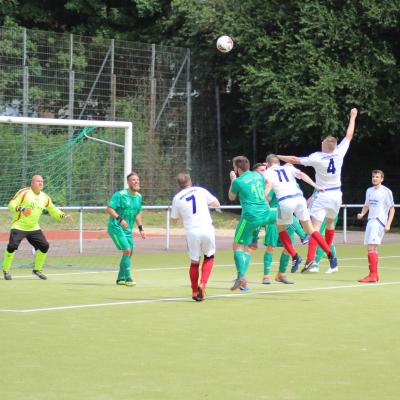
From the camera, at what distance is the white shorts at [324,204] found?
18047 millimetres

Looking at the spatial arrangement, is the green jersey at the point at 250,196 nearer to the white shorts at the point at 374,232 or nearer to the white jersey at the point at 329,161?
the white shorts at the point at 374,232

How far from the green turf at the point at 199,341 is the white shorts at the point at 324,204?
1.77m

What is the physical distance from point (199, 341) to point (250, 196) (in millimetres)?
4990

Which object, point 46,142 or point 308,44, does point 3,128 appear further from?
point 308,44

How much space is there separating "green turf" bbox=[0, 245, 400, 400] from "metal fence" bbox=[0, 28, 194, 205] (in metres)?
16.4

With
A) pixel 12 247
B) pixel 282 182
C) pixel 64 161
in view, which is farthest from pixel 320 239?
pixel 64 161

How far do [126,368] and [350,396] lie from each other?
6.55ft

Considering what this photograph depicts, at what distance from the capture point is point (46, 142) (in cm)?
3100

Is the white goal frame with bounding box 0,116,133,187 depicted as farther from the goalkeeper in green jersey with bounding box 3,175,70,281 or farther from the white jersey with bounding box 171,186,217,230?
the white jersey with bounding box 171,186,217,230

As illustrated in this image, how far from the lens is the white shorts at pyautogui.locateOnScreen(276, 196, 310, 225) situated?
16688mm

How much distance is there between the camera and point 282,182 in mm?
17141

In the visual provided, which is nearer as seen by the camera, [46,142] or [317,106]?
[46,142]

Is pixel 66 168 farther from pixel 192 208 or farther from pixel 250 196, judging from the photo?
pixel 192 208

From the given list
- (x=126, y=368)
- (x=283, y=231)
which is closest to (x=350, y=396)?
(x=126, y=368)
